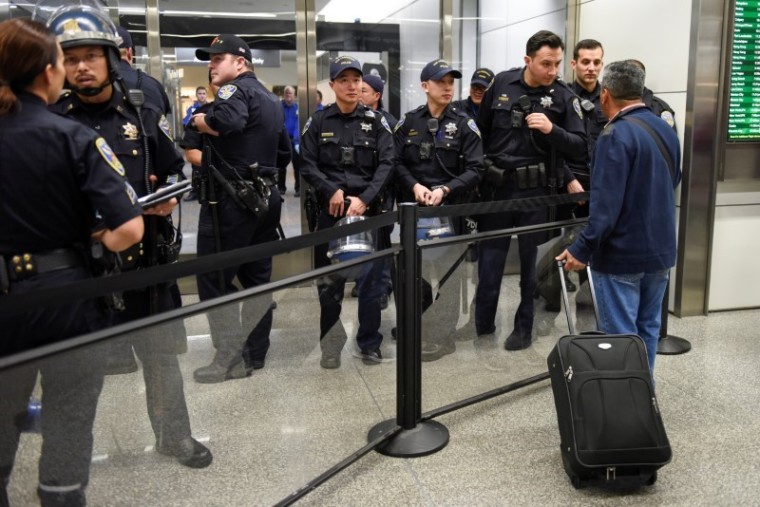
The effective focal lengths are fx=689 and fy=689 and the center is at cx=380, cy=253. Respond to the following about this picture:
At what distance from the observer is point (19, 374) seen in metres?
1.47

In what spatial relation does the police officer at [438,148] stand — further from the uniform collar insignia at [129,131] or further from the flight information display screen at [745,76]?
the flight information display screen at [745,76]

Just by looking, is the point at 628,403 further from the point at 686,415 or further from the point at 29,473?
the point at 29,473

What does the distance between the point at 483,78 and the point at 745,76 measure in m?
1.74

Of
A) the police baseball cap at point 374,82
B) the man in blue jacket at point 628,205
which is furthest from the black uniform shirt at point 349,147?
the man in blue jacket at point 628,205

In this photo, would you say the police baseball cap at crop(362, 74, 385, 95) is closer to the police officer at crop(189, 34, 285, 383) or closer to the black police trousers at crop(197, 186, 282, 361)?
the police officer at crop(189, 34, 285, 383)

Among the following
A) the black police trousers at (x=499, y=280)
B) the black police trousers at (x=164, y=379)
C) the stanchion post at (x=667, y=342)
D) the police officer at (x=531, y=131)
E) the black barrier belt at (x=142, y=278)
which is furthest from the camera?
the stanchion post at (x=667, y=342)

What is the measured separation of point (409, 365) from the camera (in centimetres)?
275

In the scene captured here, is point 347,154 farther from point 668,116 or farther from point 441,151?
point 668,116

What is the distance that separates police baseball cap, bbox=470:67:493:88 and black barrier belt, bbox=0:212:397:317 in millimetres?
3121

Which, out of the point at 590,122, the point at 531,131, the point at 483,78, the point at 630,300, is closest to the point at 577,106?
the point at 531,131

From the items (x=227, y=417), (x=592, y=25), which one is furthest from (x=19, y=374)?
(x=592, y=25)

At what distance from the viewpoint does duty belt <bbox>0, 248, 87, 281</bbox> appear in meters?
1.91

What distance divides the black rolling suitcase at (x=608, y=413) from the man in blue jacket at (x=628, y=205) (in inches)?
12.7

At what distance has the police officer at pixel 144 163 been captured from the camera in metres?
1.85
